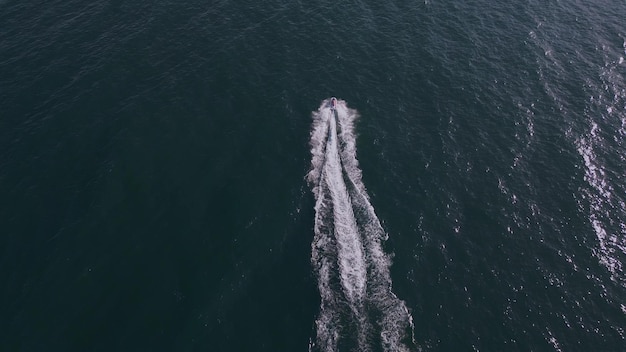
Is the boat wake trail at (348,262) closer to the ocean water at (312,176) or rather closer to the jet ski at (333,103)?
the ocean water at (312,176)

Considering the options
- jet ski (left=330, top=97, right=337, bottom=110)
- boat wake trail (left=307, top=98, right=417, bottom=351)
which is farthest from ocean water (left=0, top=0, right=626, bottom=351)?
jet ski (left=330, top=97, right=337, bottom=110)

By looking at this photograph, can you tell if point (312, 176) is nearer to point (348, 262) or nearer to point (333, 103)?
point (348, 262)

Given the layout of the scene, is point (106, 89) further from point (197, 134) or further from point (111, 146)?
point (197, 134)

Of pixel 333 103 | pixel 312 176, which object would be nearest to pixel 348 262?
pixel 312 176

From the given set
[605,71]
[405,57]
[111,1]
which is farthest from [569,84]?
[111,1]

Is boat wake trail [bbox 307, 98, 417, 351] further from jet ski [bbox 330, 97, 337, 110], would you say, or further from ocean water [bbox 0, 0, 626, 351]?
jet ski [bbox 330, 97, 337, 110]

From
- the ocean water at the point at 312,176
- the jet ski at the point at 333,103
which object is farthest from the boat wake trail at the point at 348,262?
the jet ski at the point at 333,103
